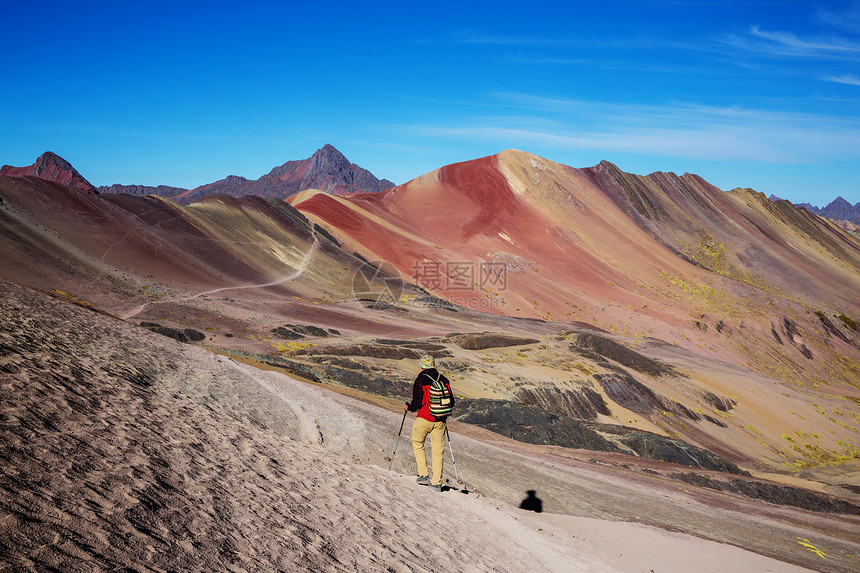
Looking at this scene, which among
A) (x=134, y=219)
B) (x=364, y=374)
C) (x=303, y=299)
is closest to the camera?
(x=364, y=374)

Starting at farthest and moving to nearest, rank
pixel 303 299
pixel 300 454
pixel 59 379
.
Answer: pixel 303 299 < pixel 300 454 < pixel 59 379

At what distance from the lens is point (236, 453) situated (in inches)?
287

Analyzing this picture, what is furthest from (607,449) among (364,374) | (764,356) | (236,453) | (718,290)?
(718,290)

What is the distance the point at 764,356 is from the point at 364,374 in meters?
48.3

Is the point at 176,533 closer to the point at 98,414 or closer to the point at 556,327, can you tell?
the point at 98,414

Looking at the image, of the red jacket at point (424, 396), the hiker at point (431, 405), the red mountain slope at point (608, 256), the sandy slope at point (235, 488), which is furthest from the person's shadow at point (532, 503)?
the red mountain slope at point (608, 256)

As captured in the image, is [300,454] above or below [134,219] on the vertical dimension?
below

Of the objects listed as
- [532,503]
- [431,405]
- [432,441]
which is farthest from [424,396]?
[532,503]

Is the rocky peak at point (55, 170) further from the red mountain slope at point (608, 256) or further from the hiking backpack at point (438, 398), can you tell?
the hiking backpack at point (438, 398)

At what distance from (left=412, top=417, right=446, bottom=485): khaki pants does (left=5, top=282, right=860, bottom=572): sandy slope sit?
1.03 feet

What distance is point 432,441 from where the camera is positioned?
8.23 meters

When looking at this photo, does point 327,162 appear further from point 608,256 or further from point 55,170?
point 608,256

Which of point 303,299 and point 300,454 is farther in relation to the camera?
point 303,299

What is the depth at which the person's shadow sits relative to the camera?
963cm
